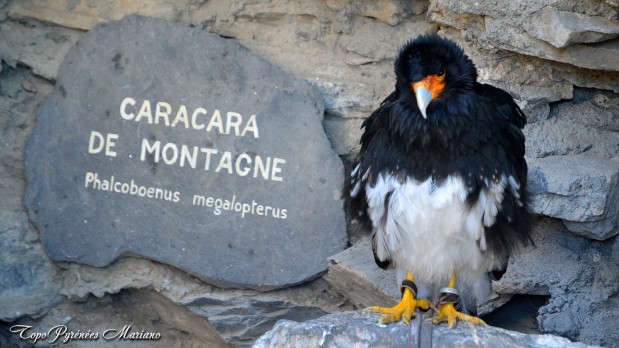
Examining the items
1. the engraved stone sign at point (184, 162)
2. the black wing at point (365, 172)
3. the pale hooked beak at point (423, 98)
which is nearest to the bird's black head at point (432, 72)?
the pale hooked beak at point (423, 98)

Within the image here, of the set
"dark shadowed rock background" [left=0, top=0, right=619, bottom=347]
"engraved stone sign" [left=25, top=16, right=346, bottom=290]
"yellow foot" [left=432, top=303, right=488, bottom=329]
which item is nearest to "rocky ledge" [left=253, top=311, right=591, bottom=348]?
"yellow foot" [left=432, top=303, right=488, bottom=329]

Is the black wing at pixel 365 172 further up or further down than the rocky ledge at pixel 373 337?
further up

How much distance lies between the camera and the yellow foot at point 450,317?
364 cm

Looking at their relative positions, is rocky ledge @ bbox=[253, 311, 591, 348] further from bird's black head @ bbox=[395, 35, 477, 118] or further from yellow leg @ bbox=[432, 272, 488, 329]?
bird's black head @ bbox=[395, 35, 477, 118]

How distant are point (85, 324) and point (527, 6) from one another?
246cm

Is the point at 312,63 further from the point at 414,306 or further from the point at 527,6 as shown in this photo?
the point at 414,306

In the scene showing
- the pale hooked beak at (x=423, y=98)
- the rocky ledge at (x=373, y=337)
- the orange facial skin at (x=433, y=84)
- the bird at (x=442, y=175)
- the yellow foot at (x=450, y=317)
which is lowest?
the rocky ledge at (x=373, y=337)

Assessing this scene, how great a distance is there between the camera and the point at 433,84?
3.65m

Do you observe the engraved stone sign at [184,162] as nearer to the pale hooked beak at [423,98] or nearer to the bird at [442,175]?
the bird at [442,175]

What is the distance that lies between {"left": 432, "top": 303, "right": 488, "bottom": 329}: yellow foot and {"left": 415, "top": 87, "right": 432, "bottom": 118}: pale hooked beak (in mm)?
700

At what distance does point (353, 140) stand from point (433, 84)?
117 centimetres

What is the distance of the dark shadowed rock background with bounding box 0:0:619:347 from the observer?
4.29 metres

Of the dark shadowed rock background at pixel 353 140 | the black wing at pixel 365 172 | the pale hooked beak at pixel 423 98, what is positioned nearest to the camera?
the pale hooked beak at pixel 423 98

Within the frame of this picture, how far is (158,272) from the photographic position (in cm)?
477
